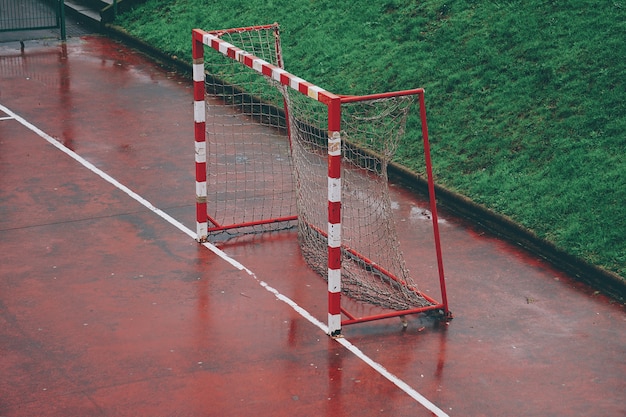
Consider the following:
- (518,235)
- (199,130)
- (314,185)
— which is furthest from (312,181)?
(518,235)

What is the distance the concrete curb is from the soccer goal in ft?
2.16

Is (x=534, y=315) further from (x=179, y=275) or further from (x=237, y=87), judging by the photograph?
(x=237, y=87)

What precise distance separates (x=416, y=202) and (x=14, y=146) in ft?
19.9

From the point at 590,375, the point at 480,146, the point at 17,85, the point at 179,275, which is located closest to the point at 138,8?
the point at 17,85

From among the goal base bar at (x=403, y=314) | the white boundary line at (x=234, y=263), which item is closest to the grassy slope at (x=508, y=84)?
the goal base bar at (x=403, y=314)

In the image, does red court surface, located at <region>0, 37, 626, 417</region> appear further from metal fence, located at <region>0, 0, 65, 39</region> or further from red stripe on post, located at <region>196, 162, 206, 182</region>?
metal fence, located at <region>0, 0, 65, 39</region>

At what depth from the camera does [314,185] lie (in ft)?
41.9

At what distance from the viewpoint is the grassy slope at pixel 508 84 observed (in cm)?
1213

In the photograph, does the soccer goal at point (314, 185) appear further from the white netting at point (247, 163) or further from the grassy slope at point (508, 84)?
the grassy slope at point (508, 84)

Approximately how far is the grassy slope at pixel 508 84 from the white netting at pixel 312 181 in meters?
1.12

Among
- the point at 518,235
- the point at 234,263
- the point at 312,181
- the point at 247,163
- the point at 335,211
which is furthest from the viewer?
the point at 247,163

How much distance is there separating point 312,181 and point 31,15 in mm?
12800

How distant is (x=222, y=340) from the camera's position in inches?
369

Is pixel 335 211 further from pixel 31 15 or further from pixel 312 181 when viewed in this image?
pixel 31 15
